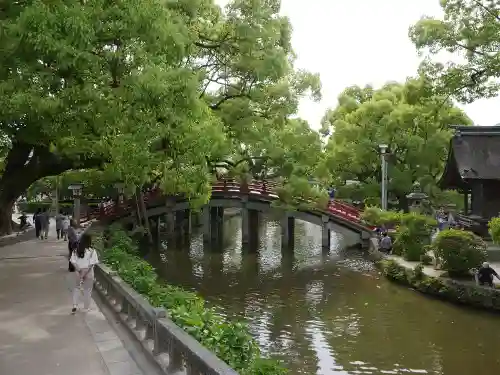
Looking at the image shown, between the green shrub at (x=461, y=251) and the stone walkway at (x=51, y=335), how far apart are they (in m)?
12.7

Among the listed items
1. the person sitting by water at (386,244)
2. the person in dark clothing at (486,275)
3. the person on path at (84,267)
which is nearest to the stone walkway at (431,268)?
the person in dark clothing at (486,275)

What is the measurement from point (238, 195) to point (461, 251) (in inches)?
745

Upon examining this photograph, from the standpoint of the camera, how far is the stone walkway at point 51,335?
748 centimetres

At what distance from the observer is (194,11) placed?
19188 mm

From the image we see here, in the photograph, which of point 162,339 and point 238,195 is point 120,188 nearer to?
point 238,195

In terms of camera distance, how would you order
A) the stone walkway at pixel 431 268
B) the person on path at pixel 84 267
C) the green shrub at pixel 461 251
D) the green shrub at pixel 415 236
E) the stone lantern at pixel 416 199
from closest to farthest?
the person on path at pixel 84 267 → the green shrub at pixel 461 251 → the stone walkway at pixel 431 268 → the green shrub at pixel 415 236 → the stone lantern at pixel 416 199

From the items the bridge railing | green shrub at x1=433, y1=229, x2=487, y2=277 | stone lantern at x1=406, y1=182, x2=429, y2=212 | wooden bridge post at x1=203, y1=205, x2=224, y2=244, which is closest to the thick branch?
stone lantern at x1=406, y1=182, x2=429, y2=212

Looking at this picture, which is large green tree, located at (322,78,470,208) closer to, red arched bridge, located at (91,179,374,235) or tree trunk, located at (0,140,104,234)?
red arched bridge, located at (91,179,374,235)

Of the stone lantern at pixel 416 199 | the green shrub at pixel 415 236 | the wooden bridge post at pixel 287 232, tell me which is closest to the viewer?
the green shrub at pixel 415 236

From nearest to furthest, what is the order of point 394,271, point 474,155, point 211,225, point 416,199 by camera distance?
point 394,271, point 474,155, point 416,199, point 211,225

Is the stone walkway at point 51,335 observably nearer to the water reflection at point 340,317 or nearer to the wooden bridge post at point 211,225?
the water reflection at point 340,317

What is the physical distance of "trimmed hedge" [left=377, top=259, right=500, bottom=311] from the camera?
1712cm

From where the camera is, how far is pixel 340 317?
16875mm

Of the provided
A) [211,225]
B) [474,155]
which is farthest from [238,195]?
[474,155]
